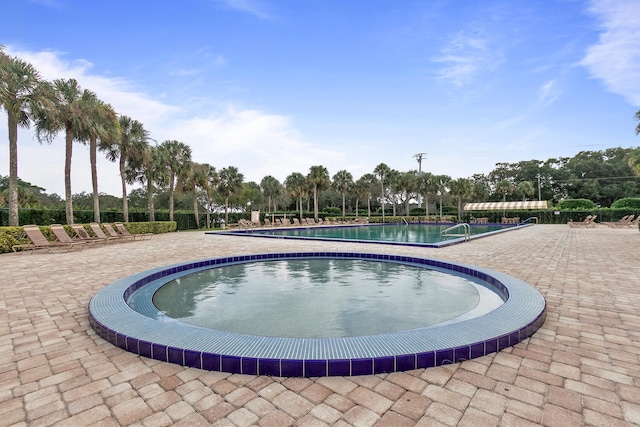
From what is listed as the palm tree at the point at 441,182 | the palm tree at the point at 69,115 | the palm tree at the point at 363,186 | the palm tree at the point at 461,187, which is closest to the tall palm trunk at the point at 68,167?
the palm tree at the point at 69,115

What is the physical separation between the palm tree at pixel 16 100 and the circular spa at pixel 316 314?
10219mm

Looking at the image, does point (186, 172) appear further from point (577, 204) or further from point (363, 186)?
point (577, 204)

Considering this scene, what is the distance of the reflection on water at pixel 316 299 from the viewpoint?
13.0 feet

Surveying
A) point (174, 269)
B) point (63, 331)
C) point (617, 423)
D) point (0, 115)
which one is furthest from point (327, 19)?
point (617, 423)

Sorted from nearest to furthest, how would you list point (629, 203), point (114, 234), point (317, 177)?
point (114, 234)
point (629, 203)
point (317, 177)

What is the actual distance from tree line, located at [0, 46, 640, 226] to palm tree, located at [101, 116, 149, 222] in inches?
2.1

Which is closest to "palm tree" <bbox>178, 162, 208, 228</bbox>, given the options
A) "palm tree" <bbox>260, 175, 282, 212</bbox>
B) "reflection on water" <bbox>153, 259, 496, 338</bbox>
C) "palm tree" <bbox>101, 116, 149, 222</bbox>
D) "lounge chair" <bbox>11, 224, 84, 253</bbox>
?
"palm tree" <bbox>101, 116, 149, 222</bbox>

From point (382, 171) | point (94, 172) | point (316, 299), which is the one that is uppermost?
point (382, 171)

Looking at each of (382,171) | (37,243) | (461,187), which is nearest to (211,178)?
(37,243)

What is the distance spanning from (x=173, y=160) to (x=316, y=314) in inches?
915

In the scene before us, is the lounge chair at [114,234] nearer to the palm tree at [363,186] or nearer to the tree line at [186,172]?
the tree line at [186,172]

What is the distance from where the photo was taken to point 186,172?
24.5 m

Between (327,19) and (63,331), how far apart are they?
1503cm

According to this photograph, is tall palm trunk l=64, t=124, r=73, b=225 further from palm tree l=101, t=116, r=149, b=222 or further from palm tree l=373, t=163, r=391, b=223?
palm tree l=373, t=163, r=391, b=223
